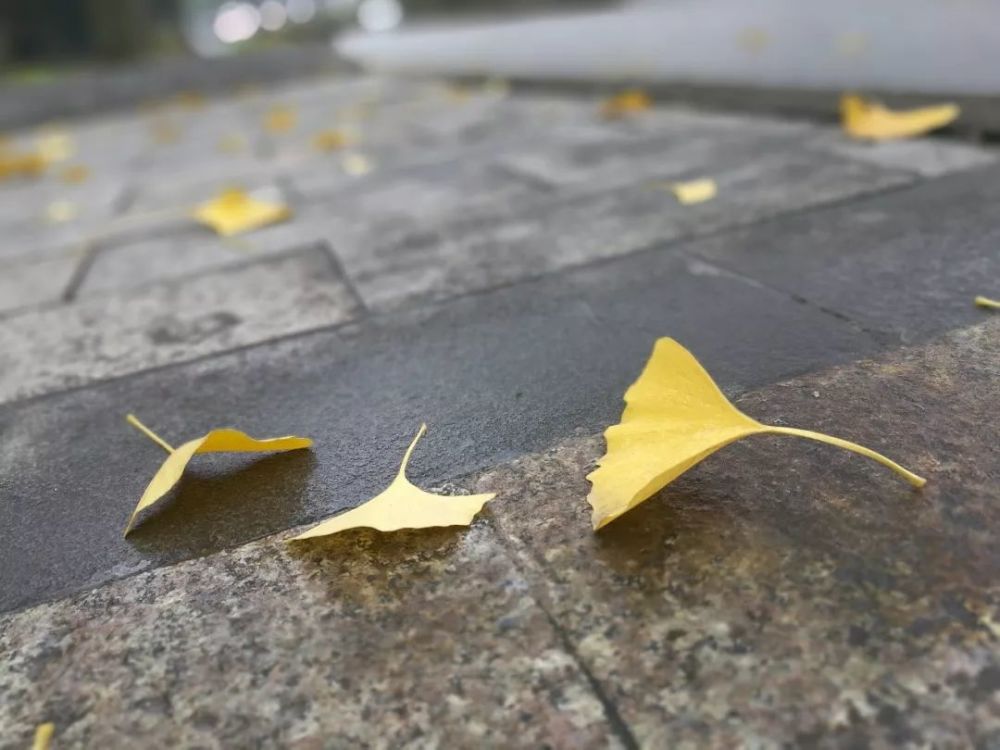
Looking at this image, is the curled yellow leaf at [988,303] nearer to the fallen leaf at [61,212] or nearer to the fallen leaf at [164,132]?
the fallen leaf at [61,212]

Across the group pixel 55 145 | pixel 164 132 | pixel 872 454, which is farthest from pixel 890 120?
pixel 55 145

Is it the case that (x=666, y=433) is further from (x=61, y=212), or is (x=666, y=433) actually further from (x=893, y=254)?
(x=61, y=212)

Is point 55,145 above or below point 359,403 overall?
below

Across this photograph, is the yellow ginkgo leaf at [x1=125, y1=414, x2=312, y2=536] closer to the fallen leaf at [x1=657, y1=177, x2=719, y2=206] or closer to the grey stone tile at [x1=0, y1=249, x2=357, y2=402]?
the grey stone tile at [x1=0, y1=249, x2=357, y2=402]

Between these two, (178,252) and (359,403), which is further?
(178,252)

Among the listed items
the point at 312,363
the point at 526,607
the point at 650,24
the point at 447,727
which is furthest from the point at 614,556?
the point at 650,24

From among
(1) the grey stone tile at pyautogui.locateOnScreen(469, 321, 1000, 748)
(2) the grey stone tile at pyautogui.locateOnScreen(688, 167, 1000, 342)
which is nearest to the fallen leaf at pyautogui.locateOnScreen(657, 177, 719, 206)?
(2) the grey stone tile at pyautogui.locateOnScreen(688, 167, 1000, 342)

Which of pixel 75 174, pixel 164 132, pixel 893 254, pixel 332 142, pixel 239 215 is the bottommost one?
pixel 164 132
